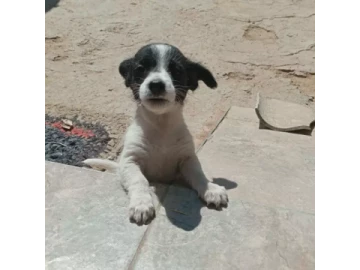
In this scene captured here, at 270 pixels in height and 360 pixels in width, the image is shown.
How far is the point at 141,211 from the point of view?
2.94 metres

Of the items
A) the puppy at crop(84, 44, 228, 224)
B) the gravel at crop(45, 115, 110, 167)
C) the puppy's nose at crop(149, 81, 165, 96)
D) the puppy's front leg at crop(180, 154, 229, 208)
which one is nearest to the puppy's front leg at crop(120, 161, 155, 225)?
the puppy at crop(84, 44, 228, 224)

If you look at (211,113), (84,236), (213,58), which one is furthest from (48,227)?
(213,58)

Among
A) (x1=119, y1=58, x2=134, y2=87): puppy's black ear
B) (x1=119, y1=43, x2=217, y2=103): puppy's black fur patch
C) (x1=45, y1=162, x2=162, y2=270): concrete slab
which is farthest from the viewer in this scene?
(x1=119, y1=58, x2=134, y2=87): puppy's black ear

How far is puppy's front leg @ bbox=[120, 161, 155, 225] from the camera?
116 inches

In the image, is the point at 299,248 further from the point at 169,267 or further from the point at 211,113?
the point at 211,113

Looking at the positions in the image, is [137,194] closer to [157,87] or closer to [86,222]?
[86,222]

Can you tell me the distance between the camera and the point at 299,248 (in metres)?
2.80

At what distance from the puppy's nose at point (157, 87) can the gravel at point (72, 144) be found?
5.30ft

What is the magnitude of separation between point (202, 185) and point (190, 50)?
4.74 m

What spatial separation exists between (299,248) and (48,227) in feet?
4.82

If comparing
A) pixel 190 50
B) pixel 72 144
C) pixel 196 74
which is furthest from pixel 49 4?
pixel 196 74

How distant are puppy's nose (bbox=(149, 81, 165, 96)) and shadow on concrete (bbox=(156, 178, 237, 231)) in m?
0.70

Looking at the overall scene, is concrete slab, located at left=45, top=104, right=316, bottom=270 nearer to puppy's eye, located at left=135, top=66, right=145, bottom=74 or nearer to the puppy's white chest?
the puppy's white chest

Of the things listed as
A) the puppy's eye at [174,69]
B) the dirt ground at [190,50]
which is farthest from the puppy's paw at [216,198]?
the dirt ground at [190,50]
